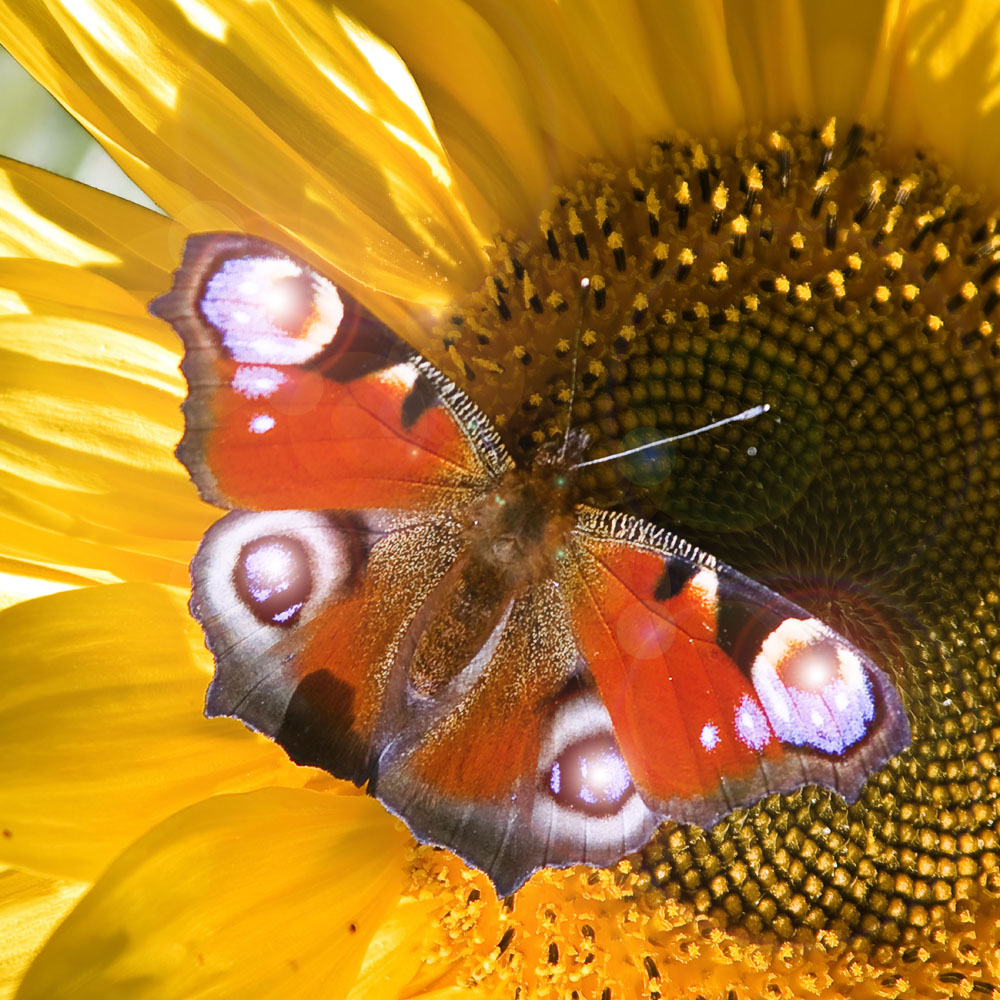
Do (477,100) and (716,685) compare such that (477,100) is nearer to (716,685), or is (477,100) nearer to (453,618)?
(453,618)

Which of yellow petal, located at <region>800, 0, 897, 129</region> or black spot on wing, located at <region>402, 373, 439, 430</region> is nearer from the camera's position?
black spot on wing, located at <region>402, 373, 439, 430</region>

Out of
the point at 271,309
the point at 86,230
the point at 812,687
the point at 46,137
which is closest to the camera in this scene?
the point at 812,687

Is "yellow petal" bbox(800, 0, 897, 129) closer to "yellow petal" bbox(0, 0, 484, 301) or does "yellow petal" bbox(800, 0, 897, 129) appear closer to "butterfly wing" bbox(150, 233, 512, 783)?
"yellow petal" bbox(0, 0, 484, 301)

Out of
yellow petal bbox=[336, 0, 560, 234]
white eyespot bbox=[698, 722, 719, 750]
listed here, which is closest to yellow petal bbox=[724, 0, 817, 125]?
yellow petal bbox=[336, 0, 560, 234]

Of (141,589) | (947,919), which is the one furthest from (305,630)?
(947,919)

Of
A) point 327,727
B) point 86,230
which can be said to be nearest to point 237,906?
point 327,727
